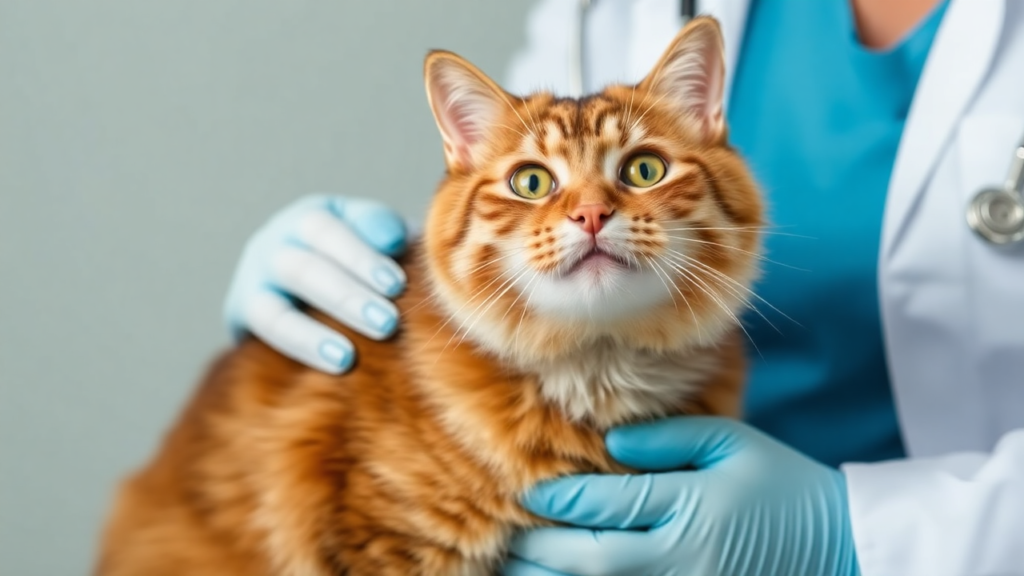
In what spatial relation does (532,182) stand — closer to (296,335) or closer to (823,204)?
(296,335)

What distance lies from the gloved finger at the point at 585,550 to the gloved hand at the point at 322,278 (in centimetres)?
31

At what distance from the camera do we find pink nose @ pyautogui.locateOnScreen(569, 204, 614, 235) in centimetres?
71

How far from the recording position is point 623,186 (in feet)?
2.63

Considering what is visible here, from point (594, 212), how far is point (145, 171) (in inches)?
46.1

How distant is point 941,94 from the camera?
109 cm

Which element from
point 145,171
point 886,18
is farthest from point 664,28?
point 145,171

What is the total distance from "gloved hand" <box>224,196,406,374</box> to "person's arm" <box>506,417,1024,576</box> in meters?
0.32

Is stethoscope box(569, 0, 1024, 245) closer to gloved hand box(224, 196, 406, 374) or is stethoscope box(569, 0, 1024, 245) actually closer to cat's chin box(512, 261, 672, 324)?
cat's chin box(512, 261, 672, 324)

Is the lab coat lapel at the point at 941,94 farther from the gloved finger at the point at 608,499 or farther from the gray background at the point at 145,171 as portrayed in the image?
the gray background at the point at 145,171

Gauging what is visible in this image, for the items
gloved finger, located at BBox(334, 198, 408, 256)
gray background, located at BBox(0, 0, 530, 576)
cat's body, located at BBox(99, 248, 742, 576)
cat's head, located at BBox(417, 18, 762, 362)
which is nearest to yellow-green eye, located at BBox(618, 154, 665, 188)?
cat's head, located at BBox(417, 18, 762, 362)

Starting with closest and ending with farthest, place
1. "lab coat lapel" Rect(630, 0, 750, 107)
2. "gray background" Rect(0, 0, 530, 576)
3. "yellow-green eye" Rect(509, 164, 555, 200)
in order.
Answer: "yellow-green eye" Rect(509, 164, 555, 200) → "lab coat lapel" Rect(630, 0, 750, 107) → "gray background" Rect(0, 0, 530, 576)

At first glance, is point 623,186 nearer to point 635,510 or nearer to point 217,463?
point 635,510

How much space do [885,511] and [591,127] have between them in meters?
0.61

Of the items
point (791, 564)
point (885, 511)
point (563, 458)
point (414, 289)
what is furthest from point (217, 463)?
point (885, 511)
